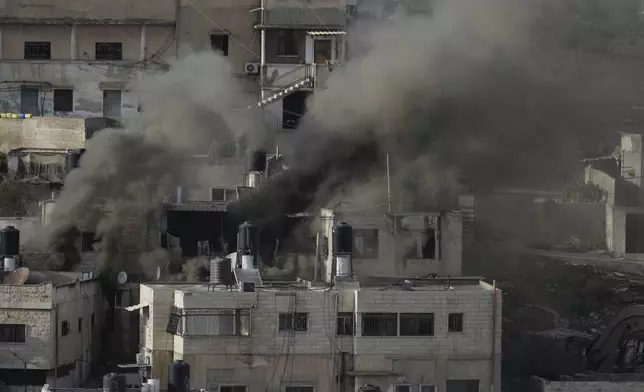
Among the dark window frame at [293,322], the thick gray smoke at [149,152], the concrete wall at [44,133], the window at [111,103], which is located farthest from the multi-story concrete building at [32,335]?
the window at [111,103]

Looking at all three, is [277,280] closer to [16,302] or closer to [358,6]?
[16,302]

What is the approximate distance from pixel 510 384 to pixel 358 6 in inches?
813

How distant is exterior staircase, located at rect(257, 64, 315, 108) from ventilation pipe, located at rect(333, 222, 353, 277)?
54.3 feet

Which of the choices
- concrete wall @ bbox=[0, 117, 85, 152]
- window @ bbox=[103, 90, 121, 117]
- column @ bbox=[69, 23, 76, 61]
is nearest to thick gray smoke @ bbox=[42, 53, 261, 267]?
window @ bbox=[103, 90, 121, 117]

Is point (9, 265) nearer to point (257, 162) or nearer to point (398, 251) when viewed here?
point (398, 251)

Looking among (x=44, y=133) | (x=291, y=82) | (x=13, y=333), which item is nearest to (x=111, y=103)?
(x=44, y=133)

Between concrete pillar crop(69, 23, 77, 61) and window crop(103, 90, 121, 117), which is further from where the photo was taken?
concrete pillar crop(69, 23, 77, 61)

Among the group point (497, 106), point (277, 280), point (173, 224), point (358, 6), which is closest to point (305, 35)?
point (358, 6)

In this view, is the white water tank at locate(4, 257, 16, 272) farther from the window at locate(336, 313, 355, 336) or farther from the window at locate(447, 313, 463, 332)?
the window at locate(447, 313, 463, 332)

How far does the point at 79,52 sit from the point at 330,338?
24155mm

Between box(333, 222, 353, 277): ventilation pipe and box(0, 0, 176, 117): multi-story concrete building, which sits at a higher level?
box(0, 0, 176, 117): multi-story concrete building

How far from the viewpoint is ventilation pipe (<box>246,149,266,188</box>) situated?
3984cm

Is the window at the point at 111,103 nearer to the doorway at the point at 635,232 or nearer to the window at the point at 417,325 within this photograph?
the doorway at the point at 635,232

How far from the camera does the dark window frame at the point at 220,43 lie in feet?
162
